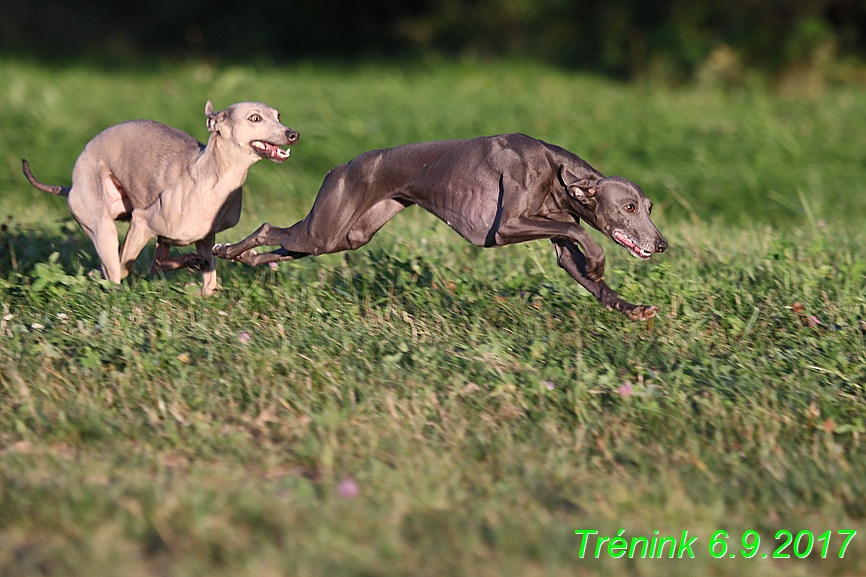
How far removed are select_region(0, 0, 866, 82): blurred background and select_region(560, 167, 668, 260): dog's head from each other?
35.5ft

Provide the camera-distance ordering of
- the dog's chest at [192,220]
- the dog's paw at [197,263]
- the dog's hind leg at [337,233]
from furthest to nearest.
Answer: the dog's paw at [197,263] → the dog's chest at [192,220] → the dog's hind leg at [337,233]

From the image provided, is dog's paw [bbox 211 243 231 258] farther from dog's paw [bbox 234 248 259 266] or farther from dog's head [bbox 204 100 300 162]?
dog's head [bbox 204 100 300 162]

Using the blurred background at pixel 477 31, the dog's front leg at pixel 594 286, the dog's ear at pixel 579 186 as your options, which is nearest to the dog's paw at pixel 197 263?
the dog's front leg at pixel 594 286

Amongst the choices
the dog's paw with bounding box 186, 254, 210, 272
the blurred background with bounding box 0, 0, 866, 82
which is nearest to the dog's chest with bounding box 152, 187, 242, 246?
the dog's paw with bounding box 186, 254, 210, 272

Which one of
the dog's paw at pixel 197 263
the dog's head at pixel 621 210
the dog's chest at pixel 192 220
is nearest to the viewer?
the dog's head at pixel 621 210

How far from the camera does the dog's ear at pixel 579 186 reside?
4.75 m

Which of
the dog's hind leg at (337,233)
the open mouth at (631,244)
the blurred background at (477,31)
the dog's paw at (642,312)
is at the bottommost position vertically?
the blurred background at (477,31)

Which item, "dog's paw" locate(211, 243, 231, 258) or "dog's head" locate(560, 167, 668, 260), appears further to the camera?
"dog's paw" locate(211, 243, 231, 258)

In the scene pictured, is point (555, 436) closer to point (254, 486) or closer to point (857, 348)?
point (254, 486)

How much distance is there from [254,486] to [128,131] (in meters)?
2.97

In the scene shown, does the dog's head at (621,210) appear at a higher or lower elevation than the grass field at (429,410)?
higher

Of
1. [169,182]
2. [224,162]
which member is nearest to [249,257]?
[224,162]

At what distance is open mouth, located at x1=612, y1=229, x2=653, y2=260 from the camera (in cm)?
476

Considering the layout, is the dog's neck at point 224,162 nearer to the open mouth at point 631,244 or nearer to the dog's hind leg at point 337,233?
the dog's hind leg at point 337,233
